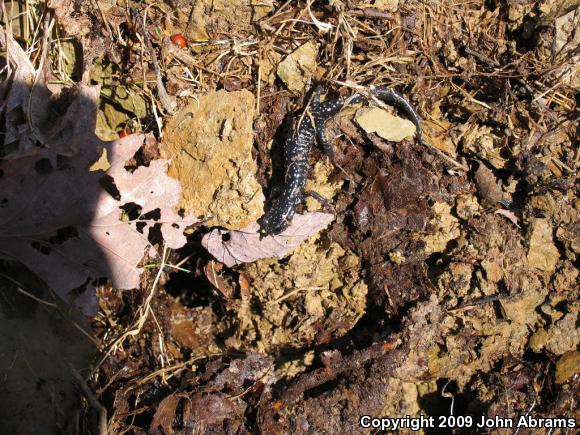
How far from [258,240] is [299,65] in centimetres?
130

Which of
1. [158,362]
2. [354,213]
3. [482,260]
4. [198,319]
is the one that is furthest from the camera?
[198,319]

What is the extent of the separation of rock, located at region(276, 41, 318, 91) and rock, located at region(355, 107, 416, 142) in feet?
1.66

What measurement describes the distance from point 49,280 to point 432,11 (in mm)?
3366

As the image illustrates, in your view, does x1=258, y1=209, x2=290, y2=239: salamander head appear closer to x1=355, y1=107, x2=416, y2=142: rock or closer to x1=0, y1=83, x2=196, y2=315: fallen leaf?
x1=0, y1=83, x2=196, y2=315: fallen leaf

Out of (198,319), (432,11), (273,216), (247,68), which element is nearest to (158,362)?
(198,319)

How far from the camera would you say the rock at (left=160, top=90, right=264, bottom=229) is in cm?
307

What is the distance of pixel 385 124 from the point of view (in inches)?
121

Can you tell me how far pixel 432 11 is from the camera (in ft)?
10.3

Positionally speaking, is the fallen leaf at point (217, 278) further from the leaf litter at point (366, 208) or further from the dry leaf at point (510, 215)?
the dry leaf at point (510, 215)

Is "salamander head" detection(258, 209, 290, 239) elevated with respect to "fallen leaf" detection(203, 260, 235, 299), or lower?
elevated

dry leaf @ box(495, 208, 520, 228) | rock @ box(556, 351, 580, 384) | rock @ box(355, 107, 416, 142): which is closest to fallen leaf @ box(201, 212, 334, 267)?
rock @ box(355, 107, 416, 142)

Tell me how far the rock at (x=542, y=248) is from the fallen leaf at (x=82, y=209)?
2.36 m

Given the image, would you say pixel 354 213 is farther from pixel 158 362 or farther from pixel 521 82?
pixel 158 362

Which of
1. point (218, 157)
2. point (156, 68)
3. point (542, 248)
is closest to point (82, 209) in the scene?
point (218, 157)
